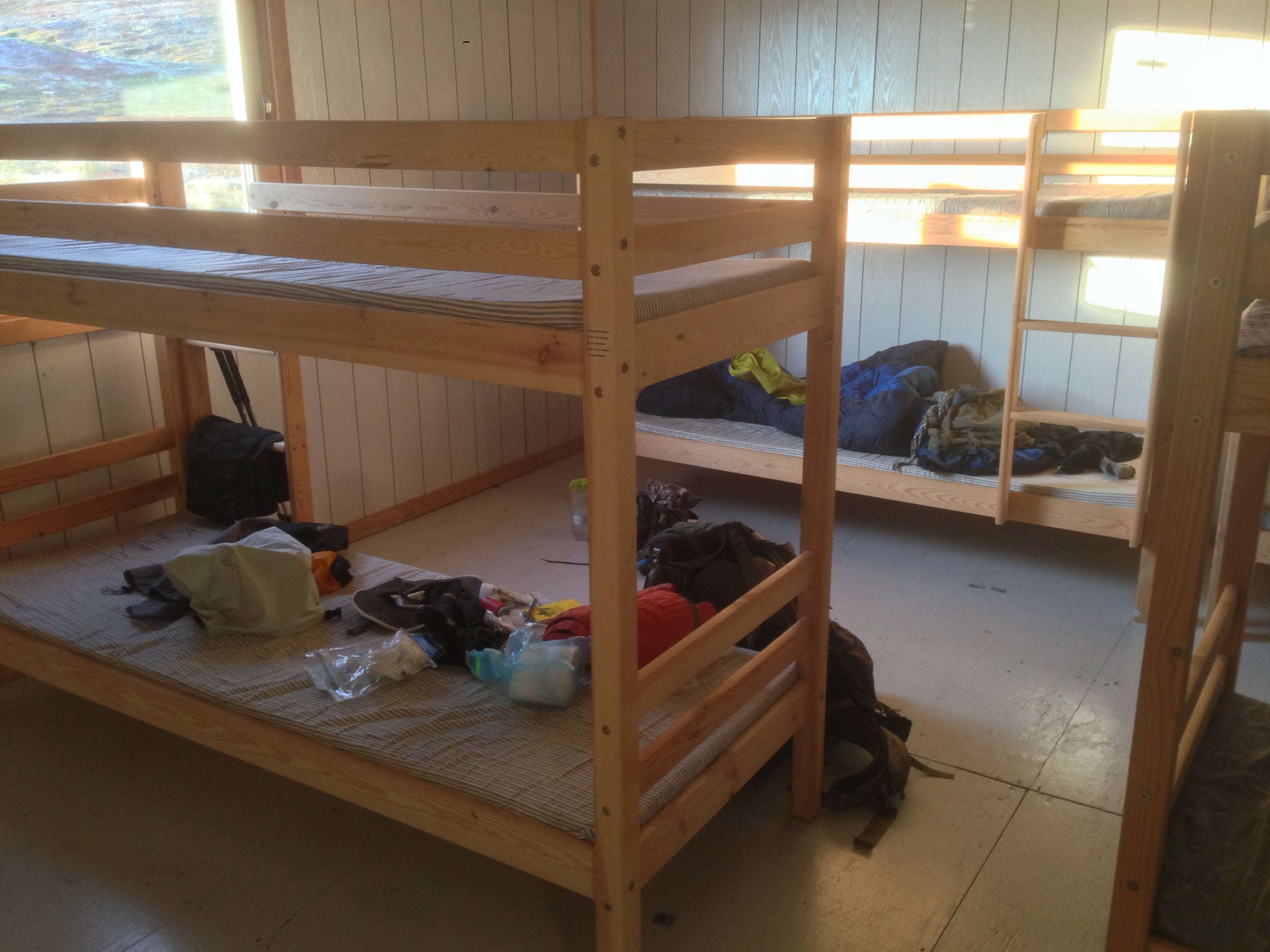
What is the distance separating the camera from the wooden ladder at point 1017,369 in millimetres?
2928

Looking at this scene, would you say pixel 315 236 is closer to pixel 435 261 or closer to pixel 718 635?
pixel 435 261

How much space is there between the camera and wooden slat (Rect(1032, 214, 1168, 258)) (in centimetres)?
288

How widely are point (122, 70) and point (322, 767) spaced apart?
213 centimetres

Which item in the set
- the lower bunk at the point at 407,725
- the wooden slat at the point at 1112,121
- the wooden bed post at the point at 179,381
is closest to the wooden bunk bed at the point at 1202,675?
the lower bunk at the point at 407,725

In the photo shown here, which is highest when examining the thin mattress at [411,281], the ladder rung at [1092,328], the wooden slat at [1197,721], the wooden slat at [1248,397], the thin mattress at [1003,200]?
the thin mattress at [1003,200]

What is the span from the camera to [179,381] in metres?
3.03

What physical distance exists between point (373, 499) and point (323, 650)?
1.63 meters

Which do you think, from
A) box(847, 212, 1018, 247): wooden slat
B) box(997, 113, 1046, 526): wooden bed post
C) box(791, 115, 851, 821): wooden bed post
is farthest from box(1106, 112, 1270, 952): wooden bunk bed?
box(847, 212, 1018, 247): wooden slat

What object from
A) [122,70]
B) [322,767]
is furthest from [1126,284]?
[122,70]

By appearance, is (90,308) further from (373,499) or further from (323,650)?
(373,499)

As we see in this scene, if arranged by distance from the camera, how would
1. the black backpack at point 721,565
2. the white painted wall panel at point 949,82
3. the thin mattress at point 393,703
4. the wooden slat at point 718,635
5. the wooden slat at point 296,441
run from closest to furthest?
1. the wooden slat at point 718,635
2. the thin mattress at point 393,703
3. the black backpack at point 721,565
4. the wooden slat at point 296,441
5. the white painted wall panel at point 949,82

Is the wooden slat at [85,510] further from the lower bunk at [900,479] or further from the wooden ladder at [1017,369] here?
the wooden ladder at [1017,369]

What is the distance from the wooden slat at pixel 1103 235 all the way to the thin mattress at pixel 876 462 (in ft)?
2.32

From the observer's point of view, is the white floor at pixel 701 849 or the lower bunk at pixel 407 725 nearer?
the lower bunk at pixel 407 725
